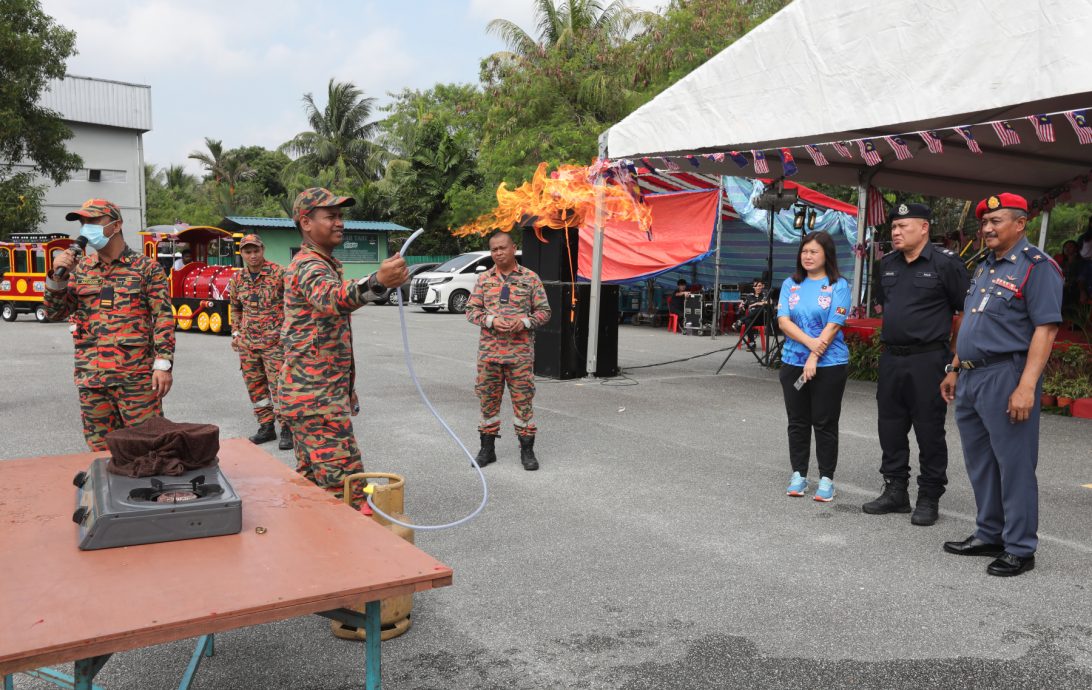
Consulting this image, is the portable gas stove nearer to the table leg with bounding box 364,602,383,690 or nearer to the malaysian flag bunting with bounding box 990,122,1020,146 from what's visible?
the table leg with bounding box 364,602,383,690

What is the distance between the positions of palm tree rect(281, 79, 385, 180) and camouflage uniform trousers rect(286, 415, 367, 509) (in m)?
39.0

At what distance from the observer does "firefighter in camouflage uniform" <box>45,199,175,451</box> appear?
437 cm

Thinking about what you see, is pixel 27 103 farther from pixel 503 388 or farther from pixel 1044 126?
pixel 1044 126

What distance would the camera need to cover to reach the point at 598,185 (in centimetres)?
1049

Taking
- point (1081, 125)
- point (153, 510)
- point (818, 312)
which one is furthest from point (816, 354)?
point (153, 510)

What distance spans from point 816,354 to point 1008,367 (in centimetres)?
127

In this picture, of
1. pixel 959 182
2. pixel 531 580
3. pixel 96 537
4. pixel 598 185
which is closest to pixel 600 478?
pixel 531 580

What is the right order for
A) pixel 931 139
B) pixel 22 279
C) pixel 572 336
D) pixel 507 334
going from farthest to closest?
pixel 22 279 < pixel 572 336 < pixel 931 139 < pixel 507 334

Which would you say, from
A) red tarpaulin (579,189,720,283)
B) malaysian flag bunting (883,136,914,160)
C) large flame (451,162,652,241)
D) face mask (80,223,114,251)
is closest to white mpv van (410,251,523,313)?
red tarpaulin (579,189,720,283)

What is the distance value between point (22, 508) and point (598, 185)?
8.58m

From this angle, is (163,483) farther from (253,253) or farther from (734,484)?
(253,253)

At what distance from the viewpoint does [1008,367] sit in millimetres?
4203

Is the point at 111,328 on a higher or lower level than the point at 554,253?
lower

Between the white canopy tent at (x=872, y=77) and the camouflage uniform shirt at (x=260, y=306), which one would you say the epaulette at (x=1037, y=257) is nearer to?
the white canopy tent at (x=872, y=77)
